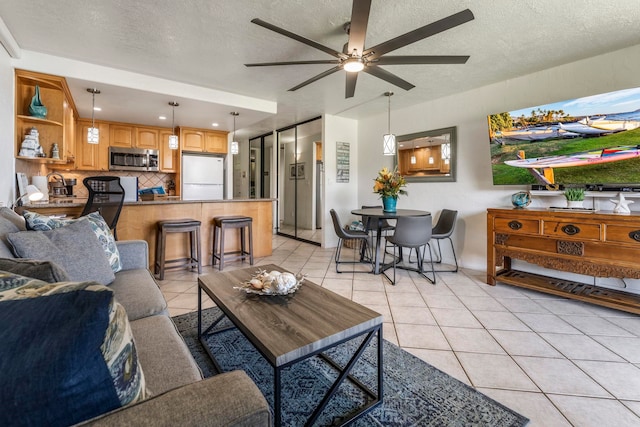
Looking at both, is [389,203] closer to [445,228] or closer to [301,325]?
[445,228]

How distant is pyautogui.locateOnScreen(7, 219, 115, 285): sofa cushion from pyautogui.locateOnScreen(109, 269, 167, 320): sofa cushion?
0.34 ft

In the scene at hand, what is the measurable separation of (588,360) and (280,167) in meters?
6.15

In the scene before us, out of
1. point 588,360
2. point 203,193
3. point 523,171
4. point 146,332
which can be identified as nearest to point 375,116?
point 523,171

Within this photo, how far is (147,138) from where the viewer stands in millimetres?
5602

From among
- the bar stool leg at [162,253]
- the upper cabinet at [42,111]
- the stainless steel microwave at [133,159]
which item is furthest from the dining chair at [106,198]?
→ the stainless steel microwave at [133,159]

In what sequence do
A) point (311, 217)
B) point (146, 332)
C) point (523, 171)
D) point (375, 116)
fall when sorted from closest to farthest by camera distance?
1. point (146, 332)
2. point (523, 171)
3. point (375, 116)
4. point (311, 217)

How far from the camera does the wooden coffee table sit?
115 centimetres

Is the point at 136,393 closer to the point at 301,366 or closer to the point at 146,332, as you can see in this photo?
the point at 146,332

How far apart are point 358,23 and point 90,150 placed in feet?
17.3

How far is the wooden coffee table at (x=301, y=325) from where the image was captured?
1146mm

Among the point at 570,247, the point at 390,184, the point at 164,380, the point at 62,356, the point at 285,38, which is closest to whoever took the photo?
the point at 62,356

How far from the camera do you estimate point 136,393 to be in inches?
22.8

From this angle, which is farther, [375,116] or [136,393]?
[375,116]

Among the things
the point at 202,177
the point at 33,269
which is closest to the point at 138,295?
the point at 33,269
